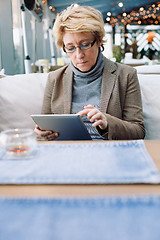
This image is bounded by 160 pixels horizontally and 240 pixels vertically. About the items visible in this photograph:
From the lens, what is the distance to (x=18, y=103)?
5.93ft

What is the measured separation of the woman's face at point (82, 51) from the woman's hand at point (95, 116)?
495 millimetres

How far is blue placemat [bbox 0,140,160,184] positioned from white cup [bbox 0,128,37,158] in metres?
0.03

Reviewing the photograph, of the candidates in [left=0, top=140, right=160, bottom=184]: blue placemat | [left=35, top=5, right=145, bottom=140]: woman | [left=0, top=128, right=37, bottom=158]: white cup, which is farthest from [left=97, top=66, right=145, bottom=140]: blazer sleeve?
[left=0, top=128, right=37, bottom=158]: white cup

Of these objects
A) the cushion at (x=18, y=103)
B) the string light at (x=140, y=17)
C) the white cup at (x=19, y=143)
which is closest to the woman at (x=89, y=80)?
the cushion at (x=18, y=103)

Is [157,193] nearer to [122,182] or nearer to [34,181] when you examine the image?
[122,182]

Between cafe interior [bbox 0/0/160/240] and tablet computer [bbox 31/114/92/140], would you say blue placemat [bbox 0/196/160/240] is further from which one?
tablet computer [bbox 31/114/92/140]

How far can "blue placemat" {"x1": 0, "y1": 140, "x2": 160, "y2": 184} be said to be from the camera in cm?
67

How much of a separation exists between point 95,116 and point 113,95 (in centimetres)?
46

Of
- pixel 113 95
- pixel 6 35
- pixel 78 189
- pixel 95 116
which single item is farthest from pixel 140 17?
pixel 78 189

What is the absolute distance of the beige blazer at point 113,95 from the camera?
1562mm

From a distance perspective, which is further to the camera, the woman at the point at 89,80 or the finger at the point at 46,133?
the woman at the point at 89,80

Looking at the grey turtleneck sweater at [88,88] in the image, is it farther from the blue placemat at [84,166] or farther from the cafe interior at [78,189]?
the blue placemat at [84,166]

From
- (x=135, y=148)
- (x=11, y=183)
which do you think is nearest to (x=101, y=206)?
(x=11, y=183)

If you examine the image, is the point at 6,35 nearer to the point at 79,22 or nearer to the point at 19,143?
the point at 79,22
